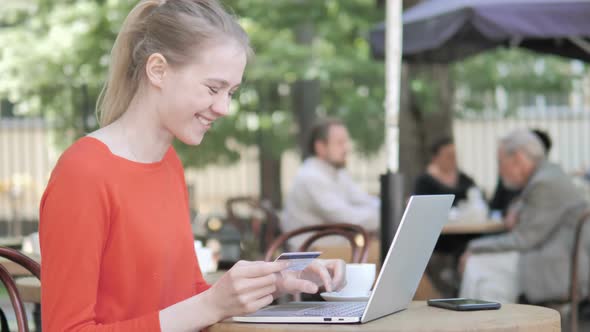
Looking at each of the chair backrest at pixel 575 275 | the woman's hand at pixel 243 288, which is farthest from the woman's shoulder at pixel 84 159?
the chair backrest at pixel 575 275

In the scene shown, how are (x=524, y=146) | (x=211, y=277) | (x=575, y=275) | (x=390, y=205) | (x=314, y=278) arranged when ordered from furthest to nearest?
(x=524, y=146)
(x=575, y=275)
(x=390, y=205)
(x=211, y=277)
(x=314, y=278)

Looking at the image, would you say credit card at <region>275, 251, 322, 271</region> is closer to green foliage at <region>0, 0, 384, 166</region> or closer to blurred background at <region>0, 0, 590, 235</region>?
blurred background at <region>0, 0, 590, 235</region>

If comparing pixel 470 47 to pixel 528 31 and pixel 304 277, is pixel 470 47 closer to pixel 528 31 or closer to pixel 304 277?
pixel 528 31

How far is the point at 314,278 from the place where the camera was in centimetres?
280

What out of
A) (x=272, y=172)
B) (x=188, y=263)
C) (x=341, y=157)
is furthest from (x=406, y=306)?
(x=272, y=172)

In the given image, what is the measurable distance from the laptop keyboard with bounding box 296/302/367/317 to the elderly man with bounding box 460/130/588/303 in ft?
12.5

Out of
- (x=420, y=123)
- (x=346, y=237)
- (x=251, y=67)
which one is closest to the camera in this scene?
(x=346, y=237)

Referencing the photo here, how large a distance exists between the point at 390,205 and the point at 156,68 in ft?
7.64

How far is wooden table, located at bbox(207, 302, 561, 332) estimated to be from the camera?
2320mm

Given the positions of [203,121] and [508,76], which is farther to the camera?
[508,76]

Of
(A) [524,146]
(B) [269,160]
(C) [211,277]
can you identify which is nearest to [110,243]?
(C) [211,277]

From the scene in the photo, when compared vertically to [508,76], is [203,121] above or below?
below

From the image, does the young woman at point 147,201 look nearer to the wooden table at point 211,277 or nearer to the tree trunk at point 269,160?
the wooden table at point 211,277

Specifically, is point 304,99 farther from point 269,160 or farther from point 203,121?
point 203,121
